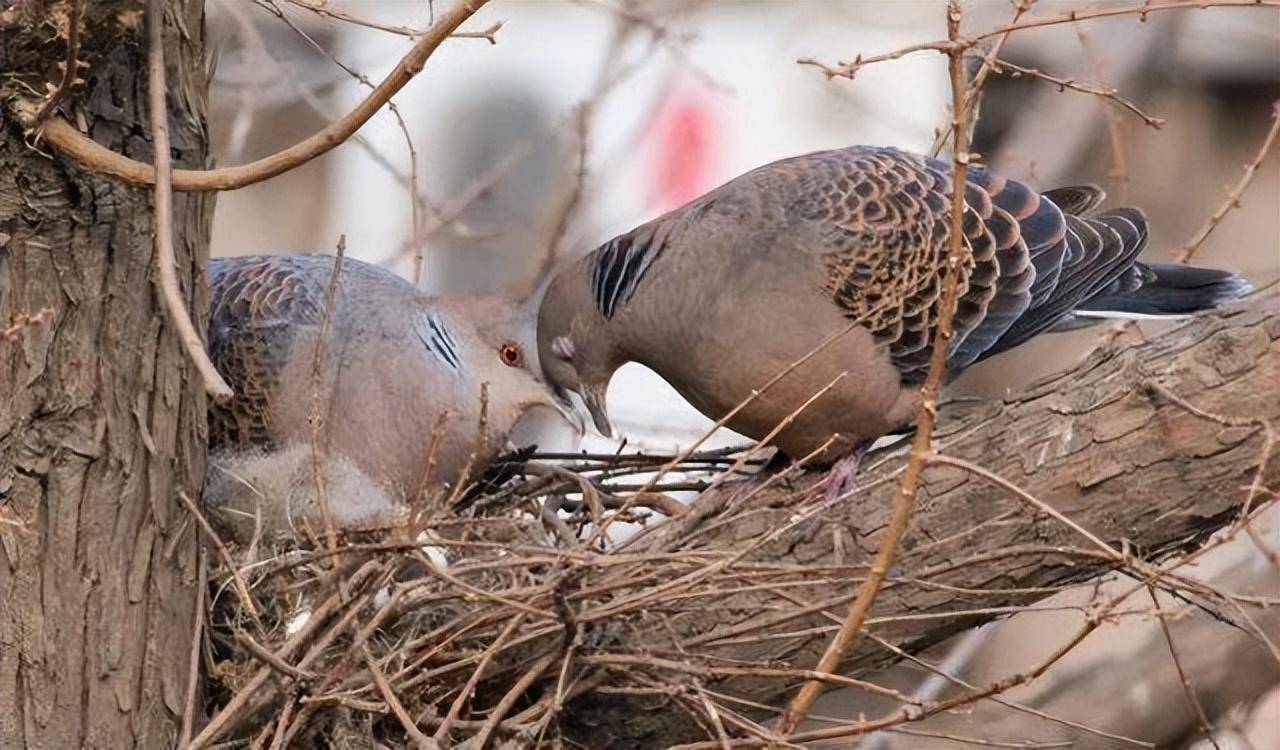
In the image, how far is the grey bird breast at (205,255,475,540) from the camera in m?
3.37

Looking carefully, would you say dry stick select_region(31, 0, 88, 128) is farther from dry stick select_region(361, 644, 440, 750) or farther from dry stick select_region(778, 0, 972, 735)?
dry stick select_region(778, 0, 972, 735)

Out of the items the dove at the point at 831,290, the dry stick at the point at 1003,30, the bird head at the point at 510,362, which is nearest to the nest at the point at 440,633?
the bird head at the point at 510,362

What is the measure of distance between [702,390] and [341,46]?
9.76 ft

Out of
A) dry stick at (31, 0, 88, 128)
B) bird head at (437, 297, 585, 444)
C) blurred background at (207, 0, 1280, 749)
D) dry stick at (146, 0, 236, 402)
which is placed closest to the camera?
dry stick at (146, 0, 236, 402)

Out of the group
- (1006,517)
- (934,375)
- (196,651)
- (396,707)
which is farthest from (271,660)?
(1006,517)

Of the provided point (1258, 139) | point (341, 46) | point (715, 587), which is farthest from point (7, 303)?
point (1258, 139)

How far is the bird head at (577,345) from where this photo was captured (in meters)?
3.67

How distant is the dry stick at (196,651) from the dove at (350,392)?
0.41 metres

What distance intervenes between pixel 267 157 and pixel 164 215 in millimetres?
146

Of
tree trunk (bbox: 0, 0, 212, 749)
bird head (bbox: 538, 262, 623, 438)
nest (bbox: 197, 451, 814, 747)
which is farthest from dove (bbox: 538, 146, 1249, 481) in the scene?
tree trunk (bbox: 0, 0, 212, 749)

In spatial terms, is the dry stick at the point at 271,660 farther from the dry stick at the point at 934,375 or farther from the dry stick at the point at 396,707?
the dry stick at the point at 934,375

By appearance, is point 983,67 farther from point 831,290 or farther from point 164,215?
point 831,290

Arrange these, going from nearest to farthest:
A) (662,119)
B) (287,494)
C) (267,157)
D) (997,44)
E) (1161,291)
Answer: (267,157) → (997,44) → (287,494) → (1161,291) → (662,119)

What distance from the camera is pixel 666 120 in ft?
18.8
